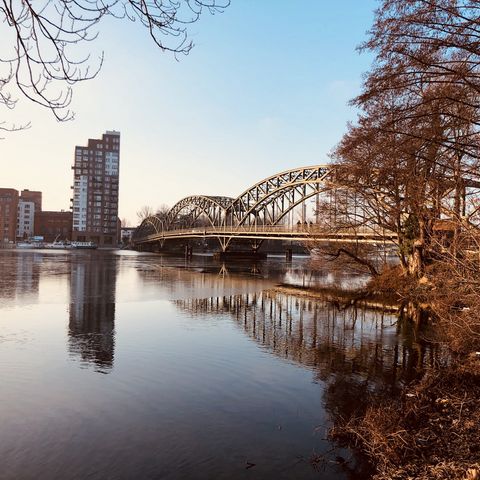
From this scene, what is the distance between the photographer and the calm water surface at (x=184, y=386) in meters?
7.16

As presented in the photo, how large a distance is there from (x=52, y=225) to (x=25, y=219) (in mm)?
9571

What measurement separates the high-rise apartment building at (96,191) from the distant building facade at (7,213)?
18.3m

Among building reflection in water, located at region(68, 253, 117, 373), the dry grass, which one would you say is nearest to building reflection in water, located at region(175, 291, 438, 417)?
the dry grass

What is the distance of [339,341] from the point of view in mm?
15828

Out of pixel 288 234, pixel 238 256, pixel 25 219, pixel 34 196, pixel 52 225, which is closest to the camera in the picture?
pixel 288 234

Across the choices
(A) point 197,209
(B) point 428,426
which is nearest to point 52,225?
(A) point 197,209

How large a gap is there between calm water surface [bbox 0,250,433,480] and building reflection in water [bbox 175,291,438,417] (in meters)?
0.06

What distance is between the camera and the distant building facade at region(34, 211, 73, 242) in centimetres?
16700

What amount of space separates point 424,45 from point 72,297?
2289 centimetres

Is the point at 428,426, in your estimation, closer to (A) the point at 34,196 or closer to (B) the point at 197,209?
(B) the point at 197,209

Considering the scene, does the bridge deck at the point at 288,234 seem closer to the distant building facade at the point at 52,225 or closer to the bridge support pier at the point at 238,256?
the bridge support pier at the point at 238,256

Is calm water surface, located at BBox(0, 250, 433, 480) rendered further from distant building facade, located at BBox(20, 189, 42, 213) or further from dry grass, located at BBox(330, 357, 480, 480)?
distant building facade, located at BBox(20, 189, 42, 213)

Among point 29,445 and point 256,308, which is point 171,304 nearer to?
point 256,308

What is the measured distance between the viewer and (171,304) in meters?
24.3
